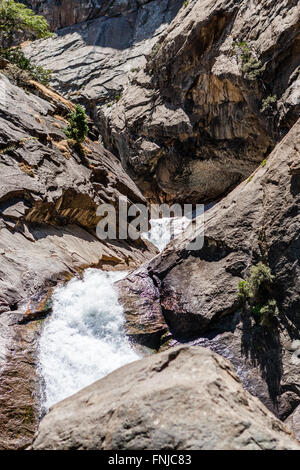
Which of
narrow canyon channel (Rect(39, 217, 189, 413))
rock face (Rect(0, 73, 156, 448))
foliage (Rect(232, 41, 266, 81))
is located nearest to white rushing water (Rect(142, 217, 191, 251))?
rock face (Rect(0, 73, 156, 448))

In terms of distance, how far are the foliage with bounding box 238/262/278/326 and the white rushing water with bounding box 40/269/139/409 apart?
13.2ft

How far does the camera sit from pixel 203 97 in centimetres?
2691

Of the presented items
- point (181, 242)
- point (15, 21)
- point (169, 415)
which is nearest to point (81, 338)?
point (181, 242)

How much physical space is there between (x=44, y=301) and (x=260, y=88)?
17.2m

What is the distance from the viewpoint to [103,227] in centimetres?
2122

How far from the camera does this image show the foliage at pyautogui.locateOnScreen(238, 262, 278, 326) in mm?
12062

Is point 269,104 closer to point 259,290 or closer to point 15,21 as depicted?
point 259,290

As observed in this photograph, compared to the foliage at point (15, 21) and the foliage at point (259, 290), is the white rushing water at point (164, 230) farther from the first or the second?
the foliage at point (259, 290)

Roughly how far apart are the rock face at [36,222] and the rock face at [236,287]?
333cm

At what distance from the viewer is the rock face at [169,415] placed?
4.86m

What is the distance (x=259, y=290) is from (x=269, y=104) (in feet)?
44.1

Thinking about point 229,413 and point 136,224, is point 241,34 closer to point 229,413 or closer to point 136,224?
point 136,224

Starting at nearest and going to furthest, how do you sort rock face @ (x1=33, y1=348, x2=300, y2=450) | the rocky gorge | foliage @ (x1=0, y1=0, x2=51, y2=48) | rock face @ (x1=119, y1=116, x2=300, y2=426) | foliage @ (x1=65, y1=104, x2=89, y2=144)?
rock face @ (x1=33, y1=348, x2=300, y2=450) → the rocky gorge → rock face @ (x1=119, y1=116, x2=300, y2=426) → foliage @ (x1=65, y1=104, x2=89, y2=144) → foliage @ (x1=0, y1=0, x2=51, y2=48)

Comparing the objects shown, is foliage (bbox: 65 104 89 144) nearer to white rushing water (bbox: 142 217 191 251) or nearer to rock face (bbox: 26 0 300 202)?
rock face (bbox: 26 0 300 202)
